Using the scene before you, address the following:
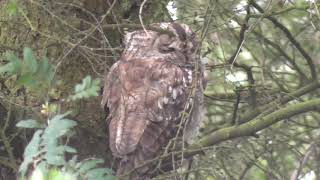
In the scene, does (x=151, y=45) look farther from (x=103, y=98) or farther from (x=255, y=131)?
(x=255, y=131)

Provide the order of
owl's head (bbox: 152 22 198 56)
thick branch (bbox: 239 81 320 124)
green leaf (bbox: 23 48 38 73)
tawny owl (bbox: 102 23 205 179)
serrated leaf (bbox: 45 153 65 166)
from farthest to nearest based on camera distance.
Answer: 1. owl's head (bbox: 152 22 198 56)
2. thick branch (bbox: 239 81 320 124)
3. tawny owl (bbox: 102 23 205 179)
4. green leaf (bbox: 23 48 38 73)
5. serrated leaf (bbox: 45 153 65 166)

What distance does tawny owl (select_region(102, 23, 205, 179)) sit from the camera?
3.34 meters

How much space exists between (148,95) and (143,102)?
0.20 ft

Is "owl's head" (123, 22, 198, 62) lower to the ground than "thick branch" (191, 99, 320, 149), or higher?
higher

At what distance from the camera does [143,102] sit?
3.48 m

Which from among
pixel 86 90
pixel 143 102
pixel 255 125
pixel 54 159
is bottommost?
pixel 255 125

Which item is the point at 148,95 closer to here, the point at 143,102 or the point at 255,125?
the point at 143,102

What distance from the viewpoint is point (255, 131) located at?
3406 mm

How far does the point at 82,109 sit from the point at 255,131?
0.87m

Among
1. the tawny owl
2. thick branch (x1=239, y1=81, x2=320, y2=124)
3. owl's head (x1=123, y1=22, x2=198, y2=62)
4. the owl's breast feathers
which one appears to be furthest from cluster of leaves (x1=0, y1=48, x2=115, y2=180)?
owl's head (x1=123, y1=22, x2=198, y2=62)

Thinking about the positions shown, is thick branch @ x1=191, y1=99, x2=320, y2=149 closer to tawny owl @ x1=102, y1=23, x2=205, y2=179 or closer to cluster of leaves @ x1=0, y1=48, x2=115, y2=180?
tawny owl @ x1=102, y1=23, x2=205, y2=179

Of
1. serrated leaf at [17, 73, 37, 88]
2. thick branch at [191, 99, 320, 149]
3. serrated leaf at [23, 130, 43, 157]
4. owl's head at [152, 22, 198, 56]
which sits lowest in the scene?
thick branch at [191, 99, 320, 149]

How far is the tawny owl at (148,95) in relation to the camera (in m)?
3.34

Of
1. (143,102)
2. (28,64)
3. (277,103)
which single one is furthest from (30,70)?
(277,103)
